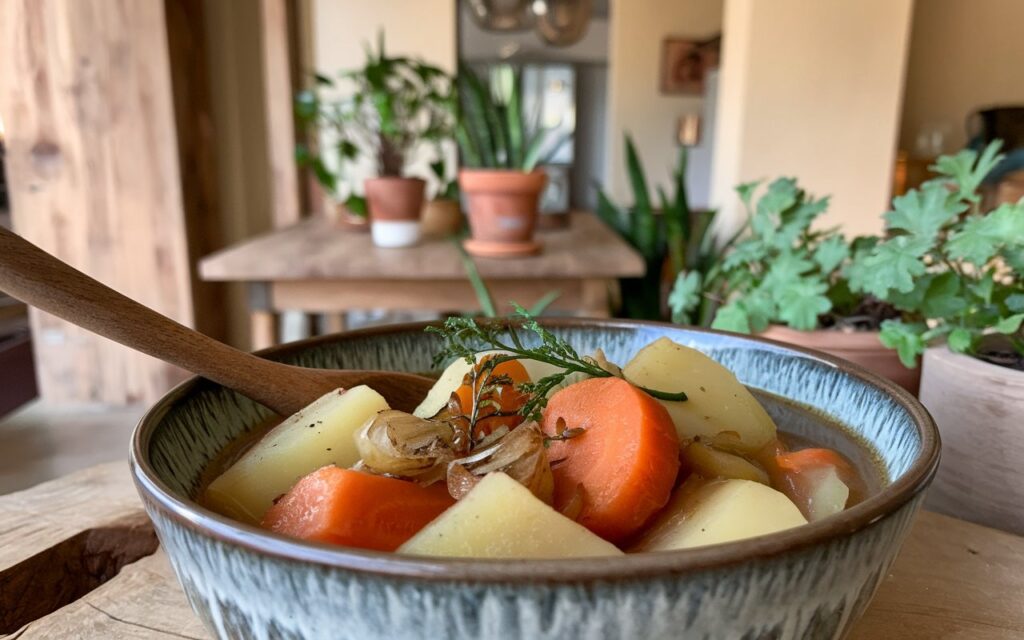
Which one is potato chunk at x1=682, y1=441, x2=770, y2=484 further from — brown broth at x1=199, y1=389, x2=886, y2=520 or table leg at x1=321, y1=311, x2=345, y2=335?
table leg at x1=321, y1=311, x2=345, y2=335

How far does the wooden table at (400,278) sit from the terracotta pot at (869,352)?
1.06 metres

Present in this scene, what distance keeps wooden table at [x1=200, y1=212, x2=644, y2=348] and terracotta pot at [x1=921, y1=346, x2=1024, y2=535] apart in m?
1.25

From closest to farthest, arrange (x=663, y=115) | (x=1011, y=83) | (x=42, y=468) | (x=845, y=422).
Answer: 1. (x=845, y=422)
2. (x=42, y=468)
3. (x=1011, y=83)
4. (x=663, y=115)

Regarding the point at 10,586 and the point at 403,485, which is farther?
the point at 10,586

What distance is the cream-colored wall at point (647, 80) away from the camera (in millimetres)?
6285

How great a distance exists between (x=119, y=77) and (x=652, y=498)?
2772 millimetres

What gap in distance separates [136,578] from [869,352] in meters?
0.75

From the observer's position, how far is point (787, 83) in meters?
2.45

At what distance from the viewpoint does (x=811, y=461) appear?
51 centimetres

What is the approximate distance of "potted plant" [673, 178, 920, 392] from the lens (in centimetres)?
84

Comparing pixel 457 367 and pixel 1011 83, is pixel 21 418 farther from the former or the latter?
pixel 1011 83

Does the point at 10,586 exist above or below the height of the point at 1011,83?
below

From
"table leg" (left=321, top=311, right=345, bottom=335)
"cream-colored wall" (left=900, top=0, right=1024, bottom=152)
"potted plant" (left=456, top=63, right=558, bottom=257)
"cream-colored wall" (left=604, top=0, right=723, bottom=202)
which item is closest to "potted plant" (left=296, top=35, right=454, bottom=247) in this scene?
"potted plant" (left=456, top=63, right=558, bottom=257)

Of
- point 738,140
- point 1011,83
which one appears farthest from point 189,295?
point 1011,83
